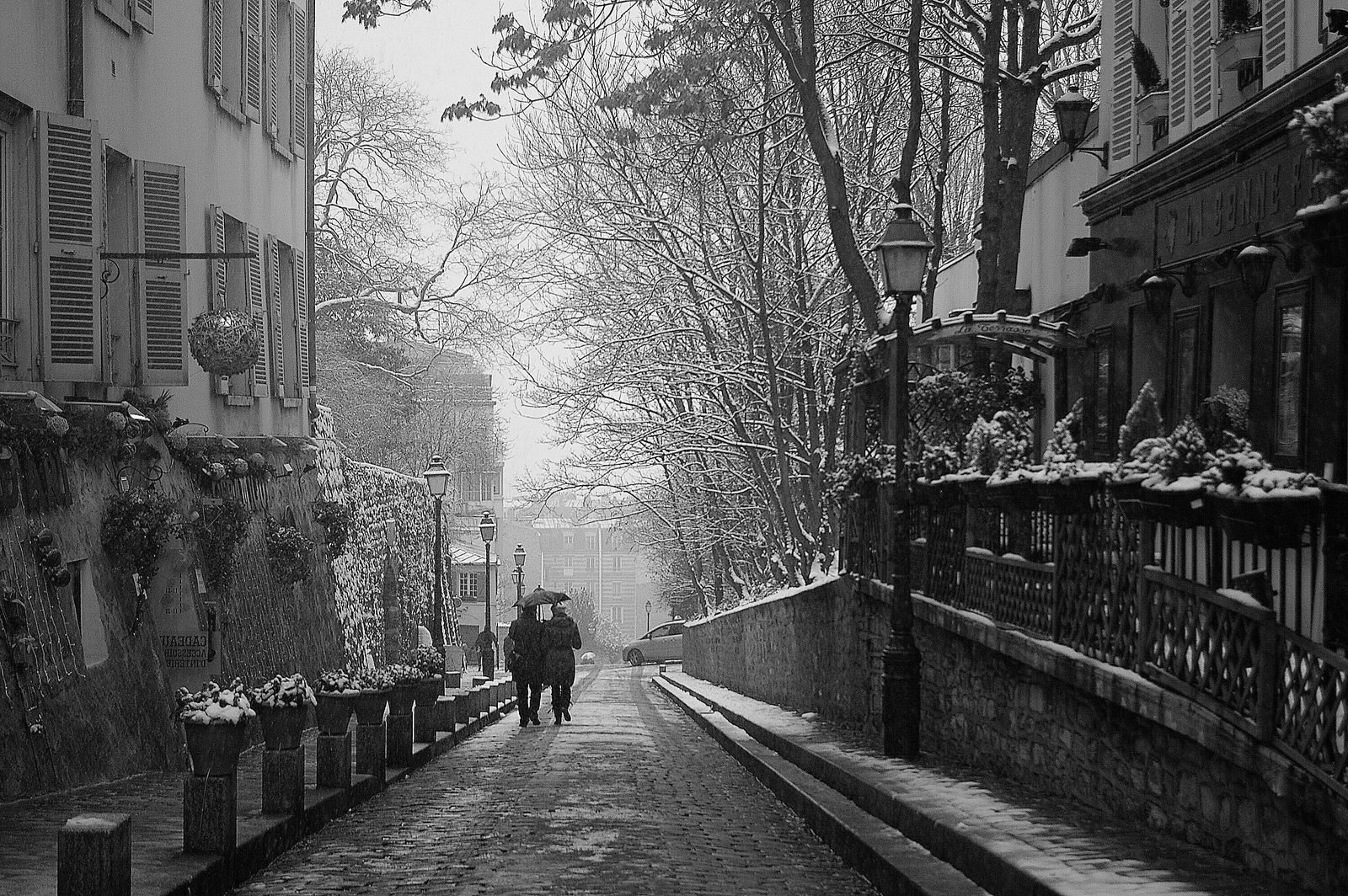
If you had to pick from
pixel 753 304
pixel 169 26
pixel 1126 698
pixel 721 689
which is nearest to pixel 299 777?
pixel 1126 698

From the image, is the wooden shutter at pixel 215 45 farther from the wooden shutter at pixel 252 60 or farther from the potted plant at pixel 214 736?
the potted plant at pixel 214 736

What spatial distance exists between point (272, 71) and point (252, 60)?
55.9 inches

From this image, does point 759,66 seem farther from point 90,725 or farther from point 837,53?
point 90,725

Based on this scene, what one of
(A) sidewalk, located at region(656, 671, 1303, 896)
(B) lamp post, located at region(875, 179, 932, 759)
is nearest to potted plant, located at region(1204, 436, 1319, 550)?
(A) sidewalk, located at region(656, 671, 1303, 896)

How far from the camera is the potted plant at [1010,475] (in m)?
10.7

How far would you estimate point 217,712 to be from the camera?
30.2 ft

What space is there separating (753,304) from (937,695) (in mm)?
15065

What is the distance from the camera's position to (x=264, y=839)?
992 cm

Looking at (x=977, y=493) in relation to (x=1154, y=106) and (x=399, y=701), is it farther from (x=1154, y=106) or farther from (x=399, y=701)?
(x=399, y=701)

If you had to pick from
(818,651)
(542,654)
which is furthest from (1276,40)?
(542,654)

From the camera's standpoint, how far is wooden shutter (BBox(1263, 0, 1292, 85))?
12.2m

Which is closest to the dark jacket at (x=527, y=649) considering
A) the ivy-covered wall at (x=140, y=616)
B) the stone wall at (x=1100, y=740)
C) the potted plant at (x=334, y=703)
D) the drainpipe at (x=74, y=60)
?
the ivy-covered wall at (x=140, y=616)

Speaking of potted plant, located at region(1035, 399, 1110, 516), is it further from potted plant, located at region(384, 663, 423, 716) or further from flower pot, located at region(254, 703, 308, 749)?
potted plant, located at region(384, 663, 423, 716)

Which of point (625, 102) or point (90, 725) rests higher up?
point (625, 102)
